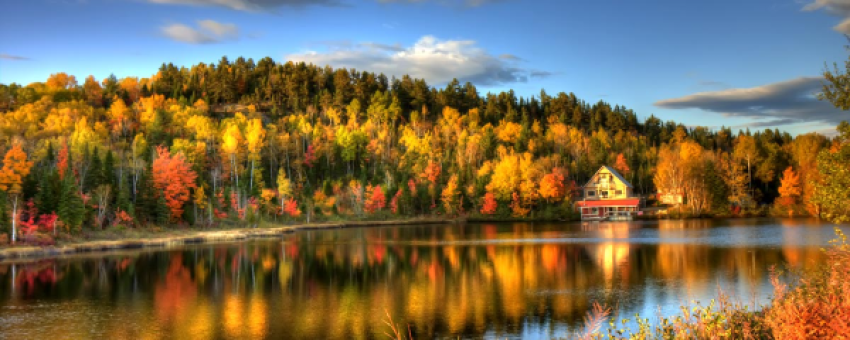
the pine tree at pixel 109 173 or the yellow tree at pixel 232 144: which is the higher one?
the yellow tree at pixel 232 144

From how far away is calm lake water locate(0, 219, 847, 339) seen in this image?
20.1 metres

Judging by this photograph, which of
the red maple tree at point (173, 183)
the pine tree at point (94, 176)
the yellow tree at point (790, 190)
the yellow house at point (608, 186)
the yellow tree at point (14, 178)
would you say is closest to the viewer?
the yellow tree at point (14, 178)

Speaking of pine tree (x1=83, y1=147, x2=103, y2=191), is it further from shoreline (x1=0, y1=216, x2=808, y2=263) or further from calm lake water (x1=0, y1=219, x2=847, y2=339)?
calm lake water (x1=0, y1=219, x2=847, y2=339)

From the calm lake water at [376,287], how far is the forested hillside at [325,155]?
21.6m

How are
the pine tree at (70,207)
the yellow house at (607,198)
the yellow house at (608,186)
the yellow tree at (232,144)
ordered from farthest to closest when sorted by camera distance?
the yellow house at (608,186), the yellow tree at (232,144), the yellow house at (607,198), the pine tree at (70,207)

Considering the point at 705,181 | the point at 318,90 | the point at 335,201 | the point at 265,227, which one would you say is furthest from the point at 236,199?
the point at 318,90

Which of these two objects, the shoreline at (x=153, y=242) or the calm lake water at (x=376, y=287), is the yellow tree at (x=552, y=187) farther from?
the calm lake water at (x=376, y=287)

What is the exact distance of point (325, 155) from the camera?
115 meters

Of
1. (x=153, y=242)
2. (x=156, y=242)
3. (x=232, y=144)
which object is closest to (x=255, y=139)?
(x=232, y=144)

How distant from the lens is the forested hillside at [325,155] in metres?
67.0

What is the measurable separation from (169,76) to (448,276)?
483 feet

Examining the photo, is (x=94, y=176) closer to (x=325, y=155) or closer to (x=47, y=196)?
(x=47, y=196)

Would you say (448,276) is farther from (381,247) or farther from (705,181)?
(705,181)

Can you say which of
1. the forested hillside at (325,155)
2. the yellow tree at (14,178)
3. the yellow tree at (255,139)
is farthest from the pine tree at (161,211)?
the yellow tree at (255,139)
